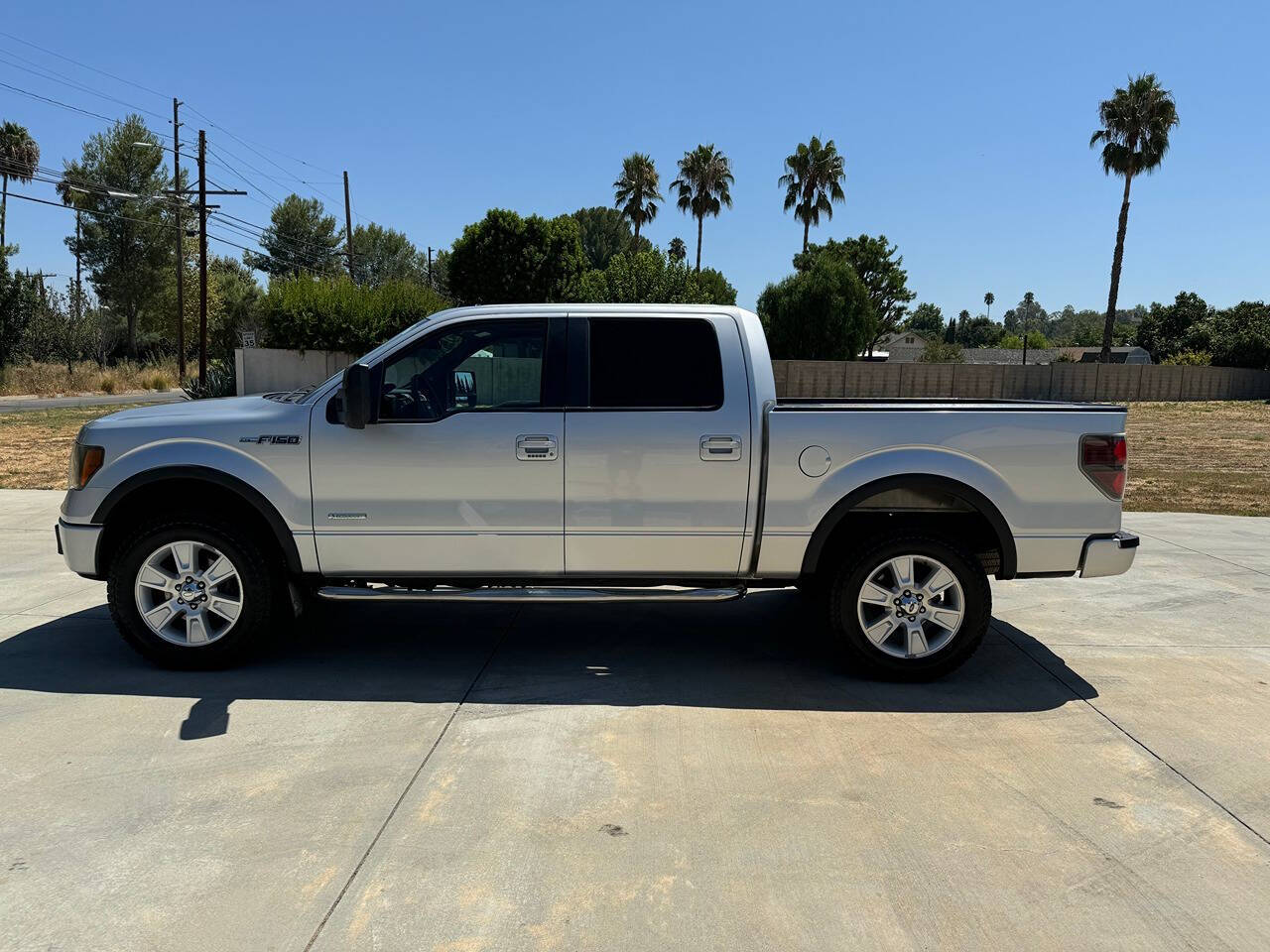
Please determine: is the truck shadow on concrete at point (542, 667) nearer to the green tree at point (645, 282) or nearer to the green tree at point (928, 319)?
the green tree at point (645, 282)

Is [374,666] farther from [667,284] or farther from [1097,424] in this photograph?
[667,284]

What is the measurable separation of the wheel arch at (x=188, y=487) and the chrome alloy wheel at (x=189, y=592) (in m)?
0.27

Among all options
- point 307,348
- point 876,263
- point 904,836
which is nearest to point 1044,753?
point 904,836

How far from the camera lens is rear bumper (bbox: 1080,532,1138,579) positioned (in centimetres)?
509

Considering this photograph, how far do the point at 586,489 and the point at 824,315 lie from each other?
151ft

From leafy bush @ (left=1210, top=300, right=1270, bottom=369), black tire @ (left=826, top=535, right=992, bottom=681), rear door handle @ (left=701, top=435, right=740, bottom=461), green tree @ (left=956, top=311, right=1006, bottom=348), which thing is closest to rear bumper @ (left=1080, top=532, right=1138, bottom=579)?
black tire @ (left=826, top=535, right=992, bottom=681)

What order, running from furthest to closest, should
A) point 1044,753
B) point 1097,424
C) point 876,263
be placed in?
point 876,263 < point 1097,424 < point 1044,753

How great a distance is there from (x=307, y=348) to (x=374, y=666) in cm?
2463

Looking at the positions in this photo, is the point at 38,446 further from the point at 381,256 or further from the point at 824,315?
the point at 381,256

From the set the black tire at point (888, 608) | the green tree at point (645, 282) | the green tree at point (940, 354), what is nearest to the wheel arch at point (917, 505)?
the black tire at point (888, 608)

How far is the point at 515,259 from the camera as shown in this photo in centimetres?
4553

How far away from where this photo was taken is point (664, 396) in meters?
5.17

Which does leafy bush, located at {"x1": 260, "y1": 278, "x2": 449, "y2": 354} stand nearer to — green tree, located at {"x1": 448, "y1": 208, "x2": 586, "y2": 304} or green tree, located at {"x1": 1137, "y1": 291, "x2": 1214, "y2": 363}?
green tree, located at {"x1": 448, "y1": 208, "x2": 586, "y2": 304}

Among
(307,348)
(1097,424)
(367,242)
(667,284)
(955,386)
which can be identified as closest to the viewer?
(1097,424)
